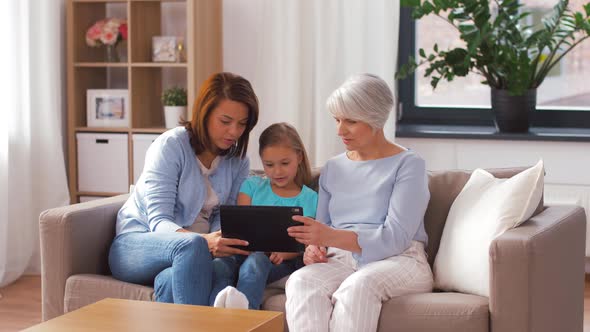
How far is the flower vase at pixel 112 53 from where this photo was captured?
4.68 m

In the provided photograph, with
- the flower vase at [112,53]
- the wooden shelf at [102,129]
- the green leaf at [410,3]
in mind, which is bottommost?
the wooden shelf at [102,129]

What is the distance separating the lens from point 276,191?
3.13m

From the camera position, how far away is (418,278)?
2775 millimetres

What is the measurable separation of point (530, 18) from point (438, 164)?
88 cm

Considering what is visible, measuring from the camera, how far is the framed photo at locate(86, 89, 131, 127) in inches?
182

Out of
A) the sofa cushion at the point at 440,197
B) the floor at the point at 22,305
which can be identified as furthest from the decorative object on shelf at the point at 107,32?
the sofa cushion at the point at 440,197

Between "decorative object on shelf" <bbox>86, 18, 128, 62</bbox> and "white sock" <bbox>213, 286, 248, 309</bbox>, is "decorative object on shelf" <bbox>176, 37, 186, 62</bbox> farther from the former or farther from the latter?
"white sock" <bbox>213, 286, 248, 309</bbox>

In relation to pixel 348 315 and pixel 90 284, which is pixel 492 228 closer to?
pixel 348 315

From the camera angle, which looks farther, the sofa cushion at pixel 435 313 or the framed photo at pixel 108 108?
the framed photo at pixel 108 108

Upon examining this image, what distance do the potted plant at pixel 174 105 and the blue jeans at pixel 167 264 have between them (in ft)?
5.12

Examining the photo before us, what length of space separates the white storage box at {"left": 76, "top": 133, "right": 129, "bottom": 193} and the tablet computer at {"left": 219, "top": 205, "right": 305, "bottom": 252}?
1.89 meters

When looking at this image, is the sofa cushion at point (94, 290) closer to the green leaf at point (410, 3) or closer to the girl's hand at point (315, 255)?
the girl's hand at point (315, 255)

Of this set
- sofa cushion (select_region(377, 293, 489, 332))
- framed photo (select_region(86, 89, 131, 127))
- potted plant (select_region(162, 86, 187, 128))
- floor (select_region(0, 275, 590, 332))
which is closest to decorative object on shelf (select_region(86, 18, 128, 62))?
framed photo (select_region(86, 89, 131, 127))

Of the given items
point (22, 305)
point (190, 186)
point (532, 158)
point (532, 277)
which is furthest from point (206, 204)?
point (532, 158)
